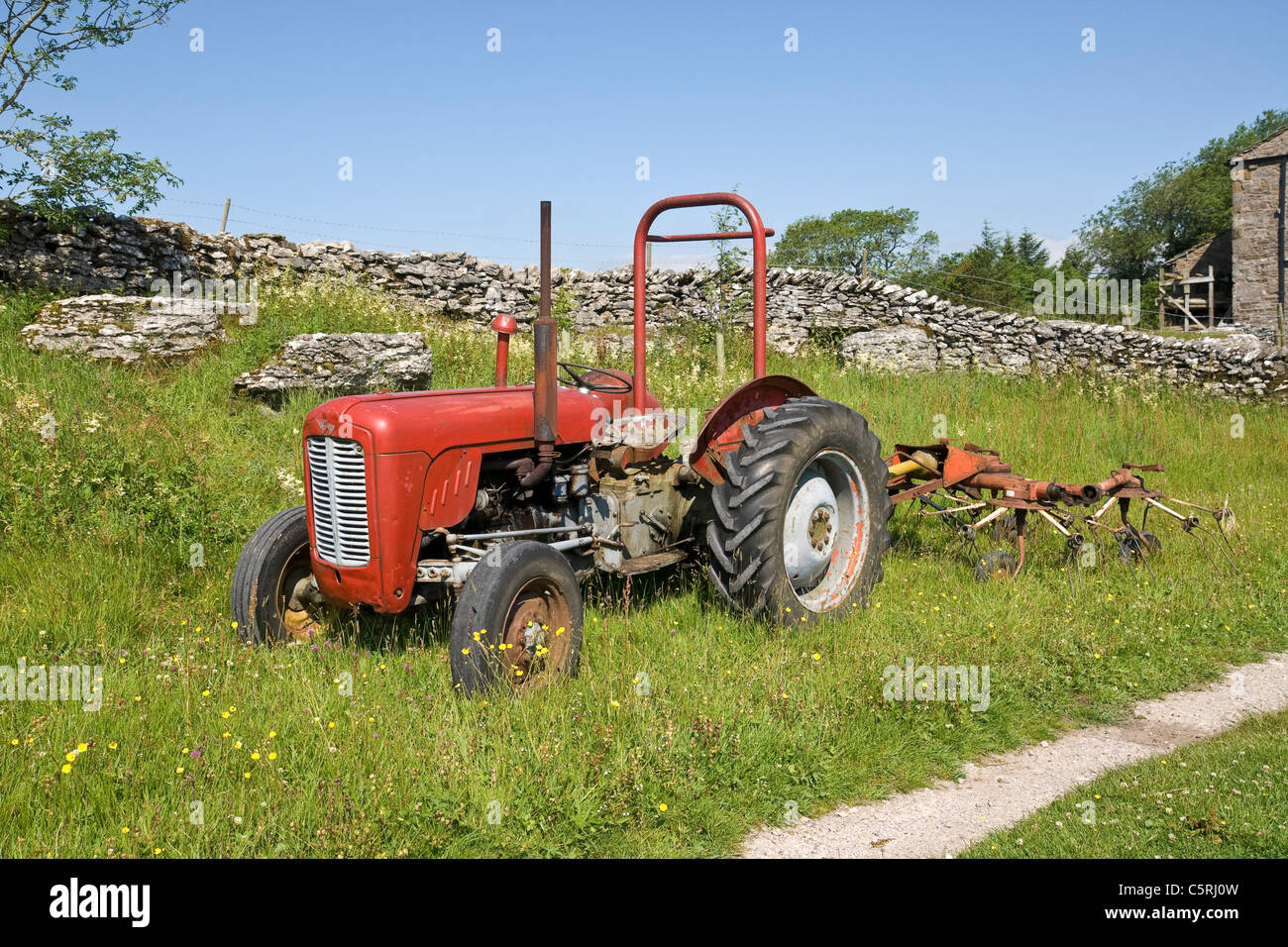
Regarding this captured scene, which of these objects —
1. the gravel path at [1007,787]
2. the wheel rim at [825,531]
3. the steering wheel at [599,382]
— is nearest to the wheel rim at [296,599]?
the steering wheel at [599,382]

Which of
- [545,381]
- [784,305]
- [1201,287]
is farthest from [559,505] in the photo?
[1201,287]

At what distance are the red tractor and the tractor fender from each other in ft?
0.04

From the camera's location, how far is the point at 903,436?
30.1 ft

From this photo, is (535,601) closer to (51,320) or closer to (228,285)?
(51,320)

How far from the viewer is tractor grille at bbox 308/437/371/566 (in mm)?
3789

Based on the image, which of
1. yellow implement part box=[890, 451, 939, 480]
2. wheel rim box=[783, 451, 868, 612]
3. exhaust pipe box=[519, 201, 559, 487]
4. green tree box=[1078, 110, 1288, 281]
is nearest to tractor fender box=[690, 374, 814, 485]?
wheel rim box=[783, 451, 868, 612]

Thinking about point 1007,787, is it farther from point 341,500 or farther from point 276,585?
point 276,585

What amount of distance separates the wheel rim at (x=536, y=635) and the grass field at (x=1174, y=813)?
1731mm

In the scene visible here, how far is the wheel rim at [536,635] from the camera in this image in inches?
144

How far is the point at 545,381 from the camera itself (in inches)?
158

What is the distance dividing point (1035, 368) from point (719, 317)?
4.62 meters

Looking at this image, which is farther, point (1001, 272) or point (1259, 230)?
point (1001, 272)

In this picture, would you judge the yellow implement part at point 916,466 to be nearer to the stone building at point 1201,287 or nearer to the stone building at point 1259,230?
the stone building at point 1259,230

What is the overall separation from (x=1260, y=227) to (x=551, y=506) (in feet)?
82.3
